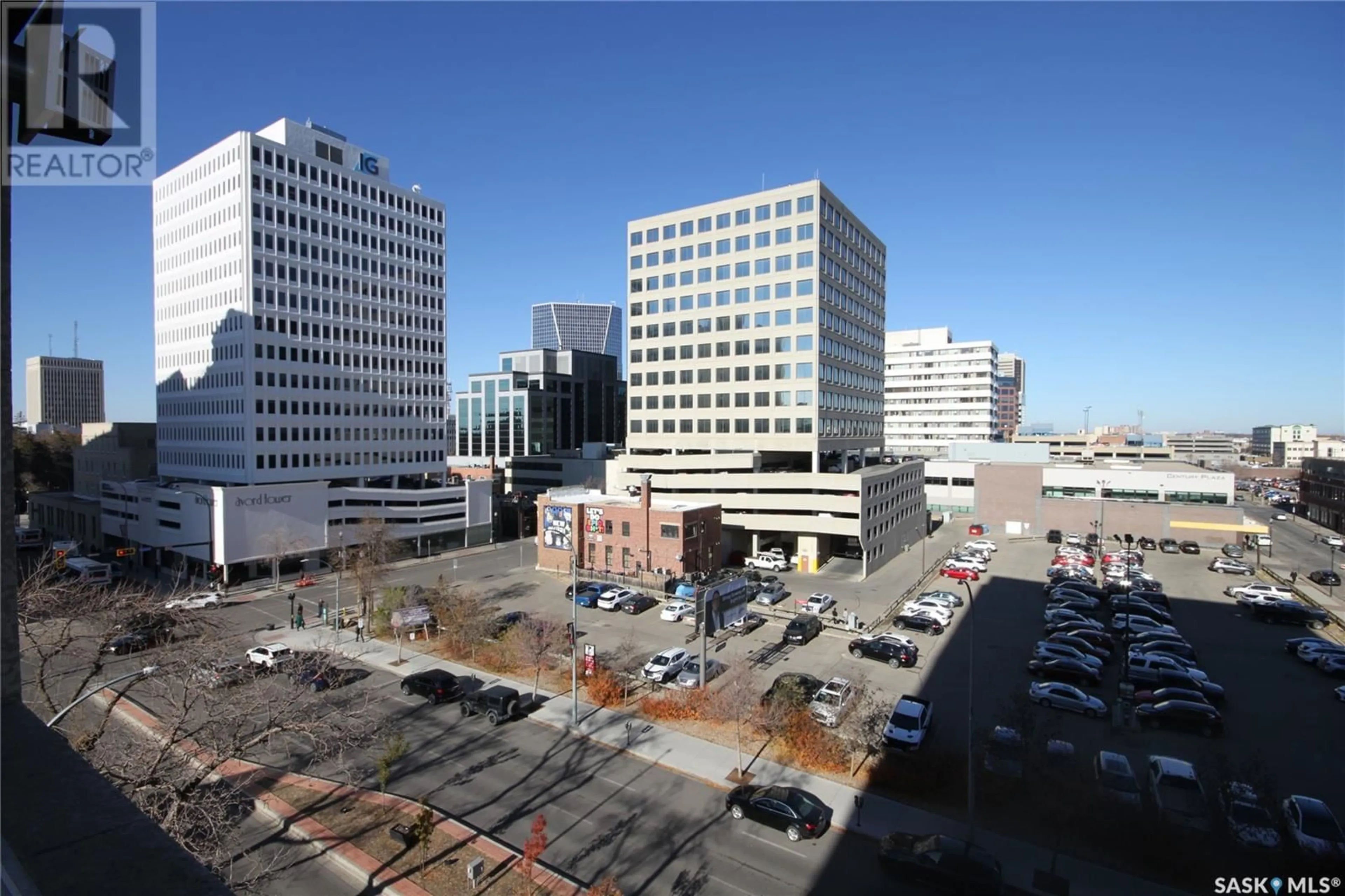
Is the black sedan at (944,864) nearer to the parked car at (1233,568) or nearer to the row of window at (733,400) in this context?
→ the row of window at (733,400)

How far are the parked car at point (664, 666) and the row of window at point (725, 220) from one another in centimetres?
3954

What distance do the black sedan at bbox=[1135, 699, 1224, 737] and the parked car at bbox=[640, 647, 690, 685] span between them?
18730mm

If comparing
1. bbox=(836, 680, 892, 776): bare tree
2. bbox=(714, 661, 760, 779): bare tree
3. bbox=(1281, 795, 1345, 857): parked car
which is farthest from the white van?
bbox=(1281, 795, 1345, 857): parked car

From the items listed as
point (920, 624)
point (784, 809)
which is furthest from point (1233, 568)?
point (784, 809)

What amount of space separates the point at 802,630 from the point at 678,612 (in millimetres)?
8278

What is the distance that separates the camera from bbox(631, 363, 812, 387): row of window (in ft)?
187

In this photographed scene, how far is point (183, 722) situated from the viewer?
11.3 m

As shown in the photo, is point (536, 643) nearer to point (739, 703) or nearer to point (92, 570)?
point (739, 703)

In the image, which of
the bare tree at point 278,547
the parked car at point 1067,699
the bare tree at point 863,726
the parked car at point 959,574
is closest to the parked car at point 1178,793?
the parked car at point 1067,699

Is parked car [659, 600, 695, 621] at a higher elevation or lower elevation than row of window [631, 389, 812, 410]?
lower

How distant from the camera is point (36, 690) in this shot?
26328 millimetres

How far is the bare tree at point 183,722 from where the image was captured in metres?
11.5

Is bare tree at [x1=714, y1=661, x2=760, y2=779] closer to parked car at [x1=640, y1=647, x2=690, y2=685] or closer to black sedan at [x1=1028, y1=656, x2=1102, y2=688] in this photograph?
parked car at [x1=640, y1=647, x2=690, y2=685]

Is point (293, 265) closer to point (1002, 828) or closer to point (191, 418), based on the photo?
point (191, 418)
